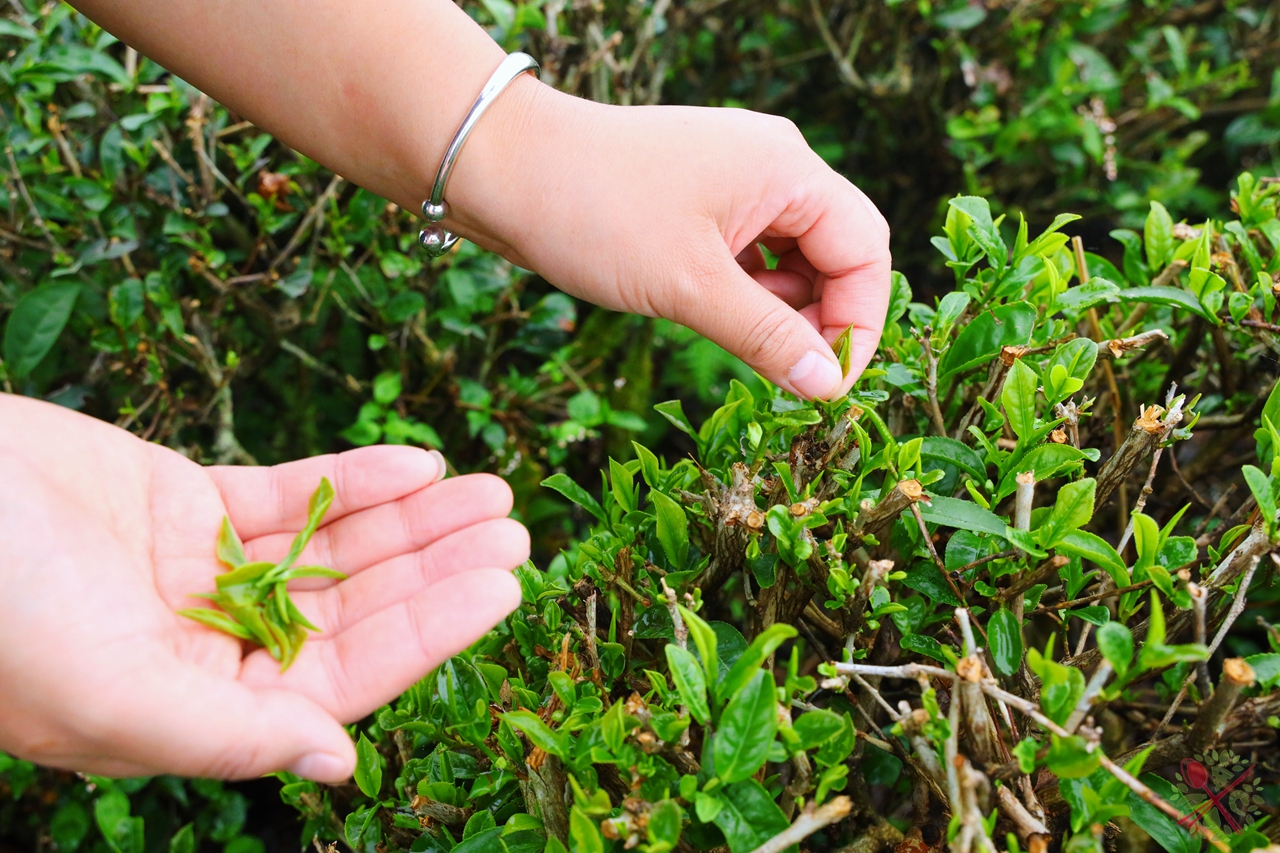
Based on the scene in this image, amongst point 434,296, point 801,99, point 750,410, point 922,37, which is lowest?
point 434,296

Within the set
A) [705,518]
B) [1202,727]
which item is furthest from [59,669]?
[1202,727]

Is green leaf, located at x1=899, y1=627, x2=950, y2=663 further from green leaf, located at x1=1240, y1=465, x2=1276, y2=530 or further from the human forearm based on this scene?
the human forearm

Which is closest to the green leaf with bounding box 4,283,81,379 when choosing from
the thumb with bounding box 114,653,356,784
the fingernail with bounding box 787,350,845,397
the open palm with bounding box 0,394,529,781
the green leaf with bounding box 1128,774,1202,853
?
the open palm with bounding box 0,394,529,781

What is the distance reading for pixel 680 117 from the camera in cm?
167

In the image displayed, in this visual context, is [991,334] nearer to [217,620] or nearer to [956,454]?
[956,454]

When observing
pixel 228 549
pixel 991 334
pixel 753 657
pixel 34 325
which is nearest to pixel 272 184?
pixel 34 325

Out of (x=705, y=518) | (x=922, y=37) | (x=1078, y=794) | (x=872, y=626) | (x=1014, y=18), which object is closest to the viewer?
(x=1078, y=794)

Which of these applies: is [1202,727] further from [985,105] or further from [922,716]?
[985,105]

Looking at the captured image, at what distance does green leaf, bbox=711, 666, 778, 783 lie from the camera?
38.5 inches

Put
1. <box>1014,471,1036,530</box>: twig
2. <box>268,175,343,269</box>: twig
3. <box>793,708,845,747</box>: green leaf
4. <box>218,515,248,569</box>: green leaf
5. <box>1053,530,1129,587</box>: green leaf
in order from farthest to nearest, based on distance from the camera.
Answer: <box>268,175,343,269</box>: twig < <box>218,515,248,569</box>: green leaf < <box>1014,471,1036,530</box>: twig < <box>1053,530,1129,587</box>: green leaf < <box>793,708,845,747</box>: green leaf

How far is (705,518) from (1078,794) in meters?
0.65

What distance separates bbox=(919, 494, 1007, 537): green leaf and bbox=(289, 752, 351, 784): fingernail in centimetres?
88

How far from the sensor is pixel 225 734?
1079 mm

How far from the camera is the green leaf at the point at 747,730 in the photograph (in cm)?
98
